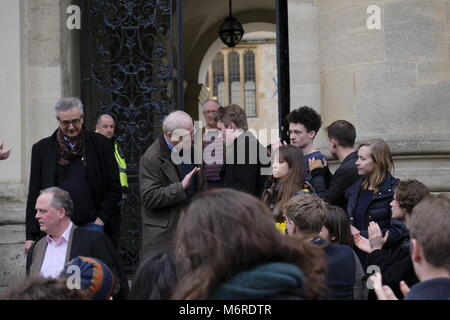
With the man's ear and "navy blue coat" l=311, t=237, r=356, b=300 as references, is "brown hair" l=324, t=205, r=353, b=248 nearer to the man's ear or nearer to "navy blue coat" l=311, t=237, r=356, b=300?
"navy blue coat" l=311, t=237, r=356, b=300

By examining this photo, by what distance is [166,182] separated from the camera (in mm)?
6574

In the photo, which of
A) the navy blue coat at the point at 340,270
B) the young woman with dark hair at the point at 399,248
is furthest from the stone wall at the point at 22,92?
the navy blue coat at the point at 340,270

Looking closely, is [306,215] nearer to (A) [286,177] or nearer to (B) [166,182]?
(A) [286,177]

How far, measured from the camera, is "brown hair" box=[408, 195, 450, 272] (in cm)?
278

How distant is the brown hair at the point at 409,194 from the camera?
4.66 metres

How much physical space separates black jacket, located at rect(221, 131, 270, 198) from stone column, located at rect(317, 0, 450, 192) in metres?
1.33

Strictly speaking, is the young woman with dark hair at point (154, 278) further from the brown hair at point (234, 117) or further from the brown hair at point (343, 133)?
the brown hair at point (234, 117)

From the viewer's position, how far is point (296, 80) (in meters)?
8.51

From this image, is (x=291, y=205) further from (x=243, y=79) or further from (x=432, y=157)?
(x=243, y=79)

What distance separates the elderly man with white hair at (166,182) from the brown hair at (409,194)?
1932mm

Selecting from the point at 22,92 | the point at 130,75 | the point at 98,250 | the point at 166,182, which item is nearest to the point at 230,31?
the point at 130,75

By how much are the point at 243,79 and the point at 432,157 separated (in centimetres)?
4263

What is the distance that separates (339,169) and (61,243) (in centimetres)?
211
